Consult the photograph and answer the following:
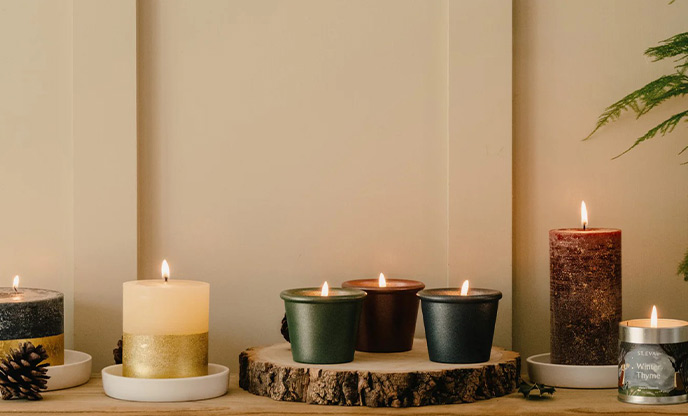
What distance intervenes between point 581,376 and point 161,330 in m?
0.60

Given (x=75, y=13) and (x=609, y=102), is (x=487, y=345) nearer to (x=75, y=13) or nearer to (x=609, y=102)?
(x=609, y=102)

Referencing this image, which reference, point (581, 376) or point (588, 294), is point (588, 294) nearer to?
point (588, 294)

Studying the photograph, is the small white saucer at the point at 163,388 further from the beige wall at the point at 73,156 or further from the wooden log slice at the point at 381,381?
the beige wall at the point at 73,156

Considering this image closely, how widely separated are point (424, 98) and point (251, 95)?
292 millimetres

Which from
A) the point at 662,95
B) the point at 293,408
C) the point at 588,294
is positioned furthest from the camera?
the point at 662,95

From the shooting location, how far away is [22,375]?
44.6 inches

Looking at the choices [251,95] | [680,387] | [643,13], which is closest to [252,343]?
[251,95]

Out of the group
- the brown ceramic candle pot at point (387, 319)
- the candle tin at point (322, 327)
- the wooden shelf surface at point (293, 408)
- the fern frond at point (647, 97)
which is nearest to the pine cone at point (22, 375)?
the wooden shelf surface at point (293, 408)

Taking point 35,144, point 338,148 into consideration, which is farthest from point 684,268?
point 35,144

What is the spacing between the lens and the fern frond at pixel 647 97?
1.32m

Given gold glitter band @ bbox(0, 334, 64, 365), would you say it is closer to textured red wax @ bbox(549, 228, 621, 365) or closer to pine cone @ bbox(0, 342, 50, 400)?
pine cone @ bbox(0, 342, 50, 400)

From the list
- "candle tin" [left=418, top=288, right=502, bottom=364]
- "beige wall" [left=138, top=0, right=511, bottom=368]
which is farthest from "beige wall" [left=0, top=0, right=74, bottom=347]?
"candle tin" [left=418, top=288, right=502, bottom=364]

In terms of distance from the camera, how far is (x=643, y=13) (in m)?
1.41

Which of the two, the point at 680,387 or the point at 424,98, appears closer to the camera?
the point at 680,387
